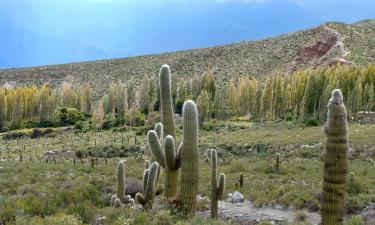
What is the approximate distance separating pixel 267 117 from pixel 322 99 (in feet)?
41.8

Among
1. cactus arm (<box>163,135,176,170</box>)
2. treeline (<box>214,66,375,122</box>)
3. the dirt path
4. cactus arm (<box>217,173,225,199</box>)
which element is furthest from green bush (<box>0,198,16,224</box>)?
treeline (<box>214,66,375,122</box>)

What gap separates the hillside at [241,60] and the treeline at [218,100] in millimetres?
9578

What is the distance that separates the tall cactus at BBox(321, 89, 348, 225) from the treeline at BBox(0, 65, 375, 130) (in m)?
38.3

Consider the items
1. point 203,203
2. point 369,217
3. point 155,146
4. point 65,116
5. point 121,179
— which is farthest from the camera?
point 65,116

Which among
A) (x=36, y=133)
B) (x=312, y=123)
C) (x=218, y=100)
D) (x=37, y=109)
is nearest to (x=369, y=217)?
(x=312, y=123)

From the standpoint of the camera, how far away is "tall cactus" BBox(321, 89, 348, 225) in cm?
822

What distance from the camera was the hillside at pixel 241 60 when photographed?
76.6 metres

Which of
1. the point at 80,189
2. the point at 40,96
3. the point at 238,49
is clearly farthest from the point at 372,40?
the point at 80,189

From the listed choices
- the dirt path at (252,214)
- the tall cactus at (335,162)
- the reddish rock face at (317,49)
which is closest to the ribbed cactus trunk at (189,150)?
the tall cactus at (335,162)

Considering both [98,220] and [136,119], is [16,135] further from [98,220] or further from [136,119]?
[98,220]

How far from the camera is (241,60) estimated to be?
89.9 metres

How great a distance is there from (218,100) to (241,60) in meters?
27.0

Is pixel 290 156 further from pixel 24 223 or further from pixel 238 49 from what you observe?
pixel 238 49

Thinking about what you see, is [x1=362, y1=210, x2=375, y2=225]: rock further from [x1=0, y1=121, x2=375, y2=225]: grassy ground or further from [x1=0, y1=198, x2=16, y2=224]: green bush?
[x1=0, y1=198, x2=16, y2=224]: green bush
